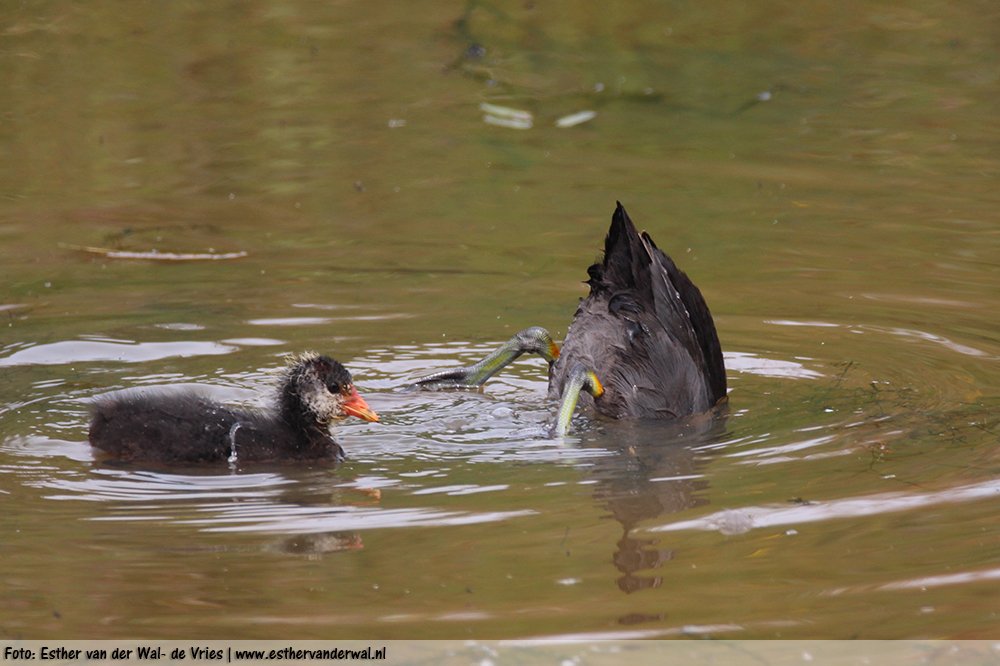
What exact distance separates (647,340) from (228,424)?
197 cm

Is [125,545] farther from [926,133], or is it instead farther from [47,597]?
[926,133]

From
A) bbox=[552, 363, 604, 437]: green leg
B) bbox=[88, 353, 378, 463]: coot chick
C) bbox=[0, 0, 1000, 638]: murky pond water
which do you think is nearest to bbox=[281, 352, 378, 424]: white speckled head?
bbox=[88, 353, 378, 463]: coot chick

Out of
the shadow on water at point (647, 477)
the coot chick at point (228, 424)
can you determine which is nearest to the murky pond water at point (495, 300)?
the shadow on water at point (647, 477)

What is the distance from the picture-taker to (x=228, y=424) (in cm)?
522

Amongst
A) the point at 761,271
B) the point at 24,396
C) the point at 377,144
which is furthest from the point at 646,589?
the point at 377,144

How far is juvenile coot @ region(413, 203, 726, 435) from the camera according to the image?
5.79 metres

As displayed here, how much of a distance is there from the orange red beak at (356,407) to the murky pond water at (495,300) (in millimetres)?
192

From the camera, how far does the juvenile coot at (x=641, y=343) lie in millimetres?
5789

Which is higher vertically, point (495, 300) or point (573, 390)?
point (495, 300)

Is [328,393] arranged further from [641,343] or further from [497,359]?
[641,343]

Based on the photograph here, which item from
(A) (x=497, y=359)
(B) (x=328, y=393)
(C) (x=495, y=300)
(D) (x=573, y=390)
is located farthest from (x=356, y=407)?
(C) (x=495, y=300)

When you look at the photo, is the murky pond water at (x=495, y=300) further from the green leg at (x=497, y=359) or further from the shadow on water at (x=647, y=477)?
the green leg at (x=497, y=359)

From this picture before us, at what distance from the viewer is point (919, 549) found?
13.4ft

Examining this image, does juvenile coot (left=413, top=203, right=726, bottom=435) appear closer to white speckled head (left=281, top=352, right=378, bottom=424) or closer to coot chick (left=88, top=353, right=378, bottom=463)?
white speckled head (left=281, top=352, right=378, bottom=424)
